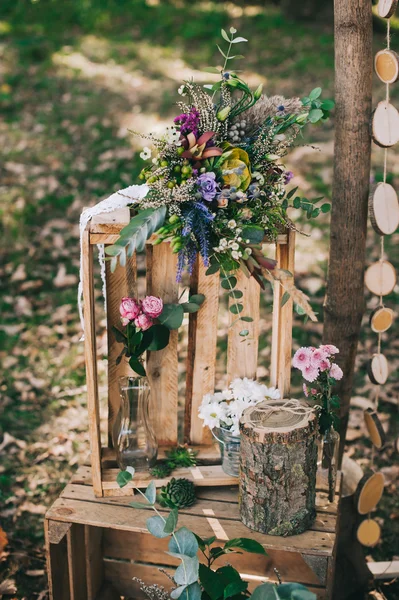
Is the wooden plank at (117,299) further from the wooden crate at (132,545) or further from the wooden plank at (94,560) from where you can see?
the wooden plank at (94,560)

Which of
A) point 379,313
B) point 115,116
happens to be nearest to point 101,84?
point 115,116

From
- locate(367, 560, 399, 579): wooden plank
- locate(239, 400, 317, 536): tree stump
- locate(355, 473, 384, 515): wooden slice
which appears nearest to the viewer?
locate(239, 400, 317, 536): tree stump

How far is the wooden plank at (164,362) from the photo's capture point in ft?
7.94

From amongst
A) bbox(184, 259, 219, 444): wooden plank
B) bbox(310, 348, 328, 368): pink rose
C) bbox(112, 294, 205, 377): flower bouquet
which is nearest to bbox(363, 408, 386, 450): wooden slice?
bbox(310, 348, 328, 368): pink rose

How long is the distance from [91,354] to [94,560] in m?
0.96

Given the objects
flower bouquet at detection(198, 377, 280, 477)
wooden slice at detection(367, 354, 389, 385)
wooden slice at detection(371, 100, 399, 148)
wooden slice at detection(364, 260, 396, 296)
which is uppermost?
wooden slice at detection(371, 100, 399, 148)

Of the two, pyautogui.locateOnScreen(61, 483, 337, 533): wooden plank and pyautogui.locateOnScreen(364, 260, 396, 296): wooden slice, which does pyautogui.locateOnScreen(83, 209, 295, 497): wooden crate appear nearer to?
pyautogui.locateOnScreen(61, 483, 337, 533): wooden plank

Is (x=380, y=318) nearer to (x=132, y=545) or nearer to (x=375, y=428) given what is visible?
(x=375, y=428)

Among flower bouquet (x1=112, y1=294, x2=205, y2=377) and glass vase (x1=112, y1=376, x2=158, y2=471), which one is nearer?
flower bouquet (x1=112, y1=294, x2=205, y2=377)

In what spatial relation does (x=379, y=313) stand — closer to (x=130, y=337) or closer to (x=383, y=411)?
A: (x=130, y=337)

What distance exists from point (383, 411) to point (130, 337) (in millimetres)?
2050

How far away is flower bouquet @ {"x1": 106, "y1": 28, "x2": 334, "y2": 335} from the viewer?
206 centimetres

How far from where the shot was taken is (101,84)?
722cm

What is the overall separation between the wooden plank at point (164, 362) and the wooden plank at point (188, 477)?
0.17 metres
